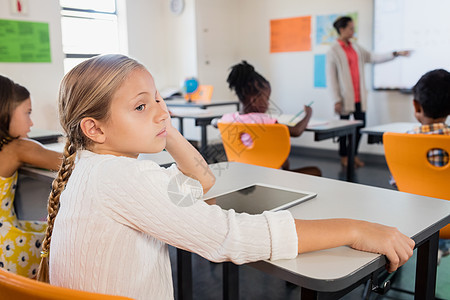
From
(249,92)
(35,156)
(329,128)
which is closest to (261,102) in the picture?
(249,92)

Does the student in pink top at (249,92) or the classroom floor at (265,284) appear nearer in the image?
the classroom floor at (265,284)

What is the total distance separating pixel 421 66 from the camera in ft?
14.8

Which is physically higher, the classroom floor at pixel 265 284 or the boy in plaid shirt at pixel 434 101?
the boy in plaid shirt at pixel 434 101

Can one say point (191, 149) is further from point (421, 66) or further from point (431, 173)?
point (421, 66)

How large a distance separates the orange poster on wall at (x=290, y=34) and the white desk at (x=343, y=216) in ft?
13.6

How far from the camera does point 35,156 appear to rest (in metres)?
1.66

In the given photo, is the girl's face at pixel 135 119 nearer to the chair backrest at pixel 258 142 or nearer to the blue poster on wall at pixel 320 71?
the chair backrest at pixel 258 142

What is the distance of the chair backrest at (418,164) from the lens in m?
1.65

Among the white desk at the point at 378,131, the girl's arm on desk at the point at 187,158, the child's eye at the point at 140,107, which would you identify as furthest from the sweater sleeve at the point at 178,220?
the white desk at the point at 378,131

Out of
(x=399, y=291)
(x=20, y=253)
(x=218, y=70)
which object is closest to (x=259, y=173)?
(x=20, y=253)

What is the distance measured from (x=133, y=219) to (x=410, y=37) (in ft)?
14.9

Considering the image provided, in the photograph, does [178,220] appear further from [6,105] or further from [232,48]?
[232,48]

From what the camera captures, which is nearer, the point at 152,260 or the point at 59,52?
the point at 152,260

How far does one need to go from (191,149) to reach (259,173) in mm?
403
